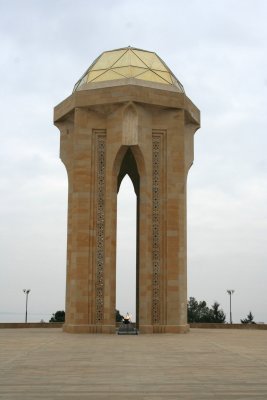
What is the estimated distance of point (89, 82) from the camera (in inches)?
1037

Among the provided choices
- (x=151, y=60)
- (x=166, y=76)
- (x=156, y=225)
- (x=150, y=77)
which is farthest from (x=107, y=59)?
(x=156, y=225)

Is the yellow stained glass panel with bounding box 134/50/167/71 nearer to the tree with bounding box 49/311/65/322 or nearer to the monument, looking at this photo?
the monument

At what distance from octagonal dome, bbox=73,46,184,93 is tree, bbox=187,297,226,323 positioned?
37093mm

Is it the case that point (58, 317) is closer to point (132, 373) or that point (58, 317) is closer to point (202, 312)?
point (202, 312)

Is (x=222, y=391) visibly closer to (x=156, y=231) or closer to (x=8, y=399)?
(x=8, y=399)

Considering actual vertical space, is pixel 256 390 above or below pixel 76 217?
below

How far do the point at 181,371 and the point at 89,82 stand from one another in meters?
18.7

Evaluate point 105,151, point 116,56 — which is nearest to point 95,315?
point 105,151

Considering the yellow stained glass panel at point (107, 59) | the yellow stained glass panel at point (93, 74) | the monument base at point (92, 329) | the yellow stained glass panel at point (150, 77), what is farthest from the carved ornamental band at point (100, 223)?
the yellow stained glass panel at point (107, 59)

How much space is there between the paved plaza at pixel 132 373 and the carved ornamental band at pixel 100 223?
368 inches

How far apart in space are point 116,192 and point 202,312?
149ft

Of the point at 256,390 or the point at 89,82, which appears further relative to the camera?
the point at 89,82

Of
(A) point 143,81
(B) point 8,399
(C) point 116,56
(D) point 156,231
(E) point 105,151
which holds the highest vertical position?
(C) point 116,56

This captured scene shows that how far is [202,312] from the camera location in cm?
6744
